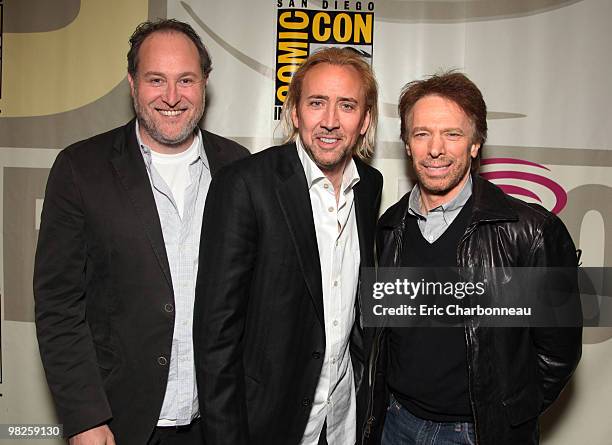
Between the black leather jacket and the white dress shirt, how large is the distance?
0.36m

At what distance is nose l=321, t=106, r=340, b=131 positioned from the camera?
177cm

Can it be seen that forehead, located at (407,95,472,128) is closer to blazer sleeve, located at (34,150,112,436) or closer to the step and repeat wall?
the step and repeat wall

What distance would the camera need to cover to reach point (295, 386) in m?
1.72

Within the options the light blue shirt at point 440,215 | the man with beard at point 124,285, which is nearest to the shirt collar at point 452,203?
the light blue shirt at point 440,215

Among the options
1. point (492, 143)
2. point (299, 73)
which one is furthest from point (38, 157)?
point (492, 143)

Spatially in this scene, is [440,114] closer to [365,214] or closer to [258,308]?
[365,214]

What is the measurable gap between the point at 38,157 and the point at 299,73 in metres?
1.42

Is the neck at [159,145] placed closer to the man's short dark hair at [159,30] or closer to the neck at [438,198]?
the man's short dark hair at [159,30]

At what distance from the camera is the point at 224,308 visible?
1.63 m

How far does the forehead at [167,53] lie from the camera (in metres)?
1.90

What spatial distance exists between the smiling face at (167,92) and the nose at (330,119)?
1.49 ft

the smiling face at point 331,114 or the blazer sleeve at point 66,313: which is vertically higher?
the smiling face at point 331,114

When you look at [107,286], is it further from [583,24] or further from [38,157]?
[583,24]

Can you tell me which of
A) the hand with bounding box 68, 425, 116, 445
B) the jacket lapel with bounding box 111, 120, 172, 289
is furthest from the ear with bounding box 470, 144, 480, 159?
the hand with bounding box 68, 425, 116, 445
